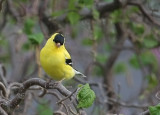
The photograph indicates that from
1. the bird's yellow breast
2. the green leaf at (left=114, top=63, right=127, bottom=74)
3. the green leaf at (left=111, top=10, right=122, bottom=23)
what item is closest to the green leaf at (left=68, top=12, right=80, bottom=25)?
the green leaf at (left=111, top=10, right=122, bottom=23)

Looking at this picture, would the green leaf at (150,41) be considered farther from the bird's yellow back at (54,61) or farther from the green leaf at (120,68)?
the bird's yellow back at (54,61)

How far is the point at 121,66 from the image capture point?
177 inches

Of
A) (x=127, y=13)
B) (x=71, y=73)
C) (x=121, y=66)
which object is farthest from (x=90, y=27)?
(x=121, y=66)

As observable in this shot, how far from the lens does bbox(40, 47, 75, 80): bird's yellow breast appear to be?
2062 millimetres

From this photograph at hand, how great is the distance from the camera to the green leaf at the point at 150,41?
3.36 meters

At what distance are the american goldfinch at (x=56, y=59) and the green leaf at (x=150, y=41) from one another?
52.7 inches

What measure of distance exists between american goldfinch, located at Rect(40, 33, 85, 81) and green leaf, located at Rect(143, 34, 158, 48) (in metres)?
1.34

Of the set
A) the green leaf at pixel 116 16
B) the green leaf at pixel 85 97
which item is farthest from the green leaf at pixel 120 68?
the green leaf at pixel 85 97

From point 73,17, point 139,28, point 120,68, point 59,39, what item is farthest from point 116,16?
point 59,39

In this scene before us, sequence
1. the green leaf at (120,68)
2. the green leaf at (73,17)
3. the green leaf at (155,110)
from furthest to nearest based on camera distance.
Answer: the green leaf at (120,68) → the green leaf at (73,17) → the green leaf at (155,110)

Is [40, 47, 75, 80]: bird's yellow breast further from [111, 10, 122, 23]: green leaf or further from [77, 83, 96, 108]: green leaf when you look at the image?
[111, 10, 122, 23]: green leaf

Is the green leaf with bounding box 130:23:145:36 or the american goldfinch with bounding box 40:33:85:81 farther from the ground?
the american goldfinch with bounding box 40:33:85:81

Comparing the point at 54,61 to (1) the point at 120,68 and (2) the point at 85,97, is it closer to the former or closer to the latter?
(2) the point at 85,97

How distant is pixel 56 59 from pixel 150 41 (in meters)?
1.50
